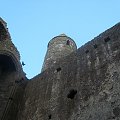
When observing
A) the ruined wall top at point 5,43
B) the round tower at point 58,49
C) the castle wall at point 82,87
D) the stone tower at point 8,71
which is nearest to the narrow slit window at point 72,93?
the castle wall at point 82,87

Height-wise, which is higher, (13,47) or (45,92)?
(13,47)

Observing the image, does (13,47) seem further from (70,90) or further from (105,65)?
(105,65)

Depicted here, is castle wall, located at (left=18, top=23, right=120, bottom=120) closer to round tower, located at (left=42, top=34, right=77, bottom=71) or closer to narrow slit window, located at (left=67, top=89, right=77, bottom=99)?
narrow slit window, located at (left=67, top=89, right=77, bottom=99)

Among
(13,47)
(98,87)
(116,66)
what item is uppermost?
(13,47)

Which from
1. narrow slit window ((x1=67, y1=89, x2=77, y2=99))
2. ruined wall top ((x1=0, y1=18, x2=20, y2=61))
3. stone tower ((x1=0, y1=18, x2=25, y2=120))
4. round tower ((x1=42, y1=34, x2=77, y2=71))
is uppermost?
round tower ((x1=42, y1=34, x2=77, y2=71))

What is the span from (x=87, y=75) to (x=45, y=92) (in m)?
1.86

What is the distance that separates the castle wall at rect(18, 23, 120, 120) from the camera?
7.36 metres

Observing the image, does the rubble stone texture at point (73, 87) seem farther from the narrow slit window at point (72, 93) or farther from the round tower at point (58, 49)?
the round tower at point (58, 49)

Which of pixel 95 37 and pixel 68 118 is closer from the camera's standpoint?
pixel 68 118

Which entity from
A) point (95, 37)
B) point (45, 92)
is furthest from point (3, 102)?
point (95, 37)

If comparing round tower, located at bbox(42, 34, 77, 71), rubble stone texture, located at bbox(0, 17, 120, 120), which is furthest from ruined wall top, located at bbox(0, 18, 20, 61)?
round tower, located at bbox(42, 34, 77, 71)

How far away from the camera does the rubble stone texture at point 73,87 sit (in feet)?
24.5

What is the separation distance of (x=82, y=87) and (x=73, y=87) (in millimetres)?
429

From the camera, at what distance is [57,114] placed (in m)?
8.38
